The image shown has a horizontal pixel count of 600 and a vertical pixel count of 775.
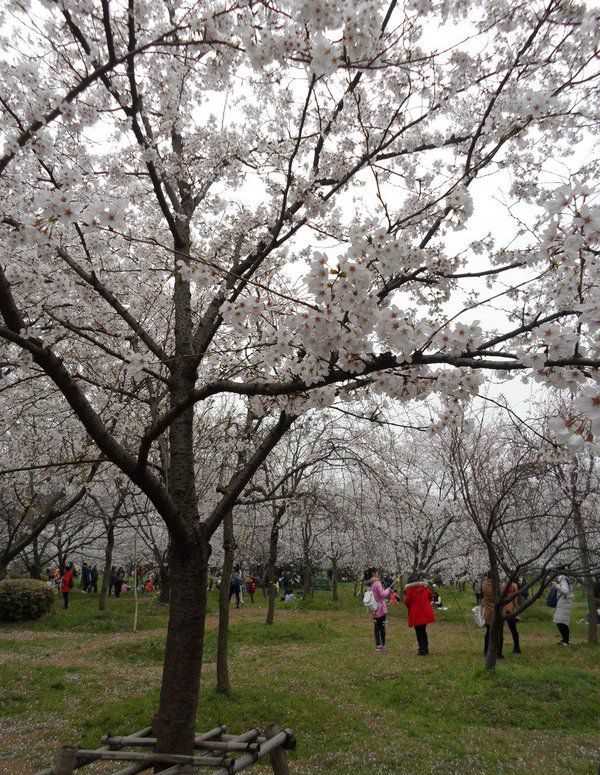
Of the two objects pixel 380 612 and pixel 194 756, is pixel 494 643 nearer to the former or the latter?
pixel 380 612

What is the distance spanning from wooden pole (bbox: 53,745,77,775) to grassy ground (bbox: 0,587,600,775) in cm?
205

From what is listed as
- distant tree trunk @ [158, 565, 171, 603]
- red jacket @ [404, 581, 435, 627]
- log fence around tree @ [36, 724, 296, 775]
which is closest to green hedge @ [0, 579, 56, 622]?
distant tree trunk @ [158, 565, 171, 603]

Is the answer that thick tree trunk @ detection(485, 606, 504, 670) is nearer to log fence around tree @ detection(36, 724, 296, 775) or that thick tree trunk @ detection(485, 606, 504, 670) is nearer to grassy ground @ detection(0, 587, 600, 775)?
grassy ground @ detection(0, 587, 600, 775)

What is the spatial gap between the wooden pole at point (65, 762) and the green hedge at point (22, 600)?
13.5 metres

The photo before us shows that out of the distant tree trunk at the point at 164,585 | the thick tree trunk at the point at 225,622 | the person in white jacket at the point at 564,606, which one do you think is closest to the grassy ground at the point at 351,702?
the thick tree trunk at the point at 225,622

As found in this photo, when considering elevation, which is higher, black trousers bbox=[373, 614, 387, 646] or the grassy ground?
black trousers bbox=[373, 614, 387, 646]

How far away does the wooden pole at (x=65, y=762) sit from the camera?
10.7 ft

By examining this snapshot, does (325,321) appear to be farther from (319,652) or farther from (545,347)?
(319,652)

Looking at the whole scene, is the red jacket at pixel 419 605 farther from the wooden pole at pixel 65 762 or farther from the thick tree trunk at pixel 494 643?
the wooden pole at pixel 65 762

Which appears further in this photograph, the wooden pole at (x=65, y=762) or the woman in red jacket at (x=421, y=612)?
the woman in red jacket at (x=421, y=612)

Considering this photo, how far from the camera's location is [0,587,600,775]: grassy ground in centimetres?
492

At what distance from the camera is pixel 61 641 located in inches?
468

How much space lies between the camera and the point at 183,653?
391 centimetres

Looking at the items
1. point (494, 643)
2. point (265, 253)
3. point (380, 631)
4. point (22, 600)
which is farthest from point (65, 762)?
point (22, 600)
